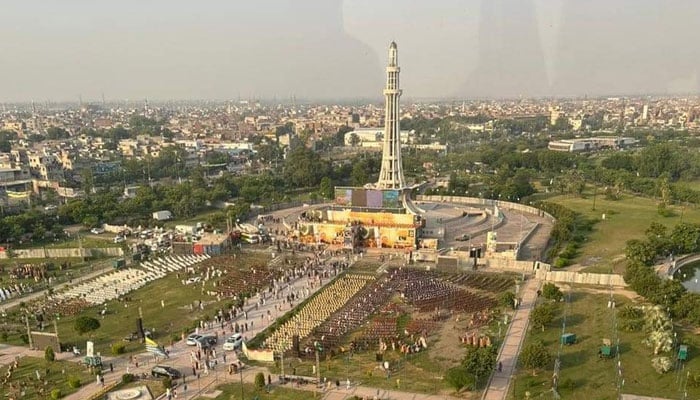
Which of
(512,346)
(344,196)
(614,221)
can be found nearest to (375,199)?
(344,196)

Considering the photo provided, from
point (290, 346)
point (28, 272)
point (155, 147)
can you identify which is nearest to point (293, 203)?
point (28, 272)

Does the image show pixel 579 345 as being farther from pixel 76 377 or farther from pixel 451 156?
pixel 451 156

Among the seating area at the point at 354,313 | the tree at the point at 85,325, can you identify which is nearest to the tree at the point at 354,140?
the seating area at the point at 354,313

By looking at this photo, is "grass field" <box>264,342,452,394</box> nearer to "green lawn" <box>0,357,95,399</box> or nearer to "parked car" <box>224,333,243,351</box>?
"parked car" <box>224,333,243,351</box>

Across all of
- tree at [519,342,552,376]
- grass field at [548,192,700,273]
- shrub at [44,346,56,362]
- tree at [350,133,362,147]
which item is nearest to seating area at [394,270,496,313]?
tree at [519,342,552,376]

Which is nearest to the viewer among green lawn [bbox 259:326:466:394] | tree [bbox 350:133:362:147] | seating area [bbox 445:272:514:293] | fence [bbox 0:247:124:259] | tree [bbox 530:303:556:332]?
green lawn [bbox 259:326:466:394]
